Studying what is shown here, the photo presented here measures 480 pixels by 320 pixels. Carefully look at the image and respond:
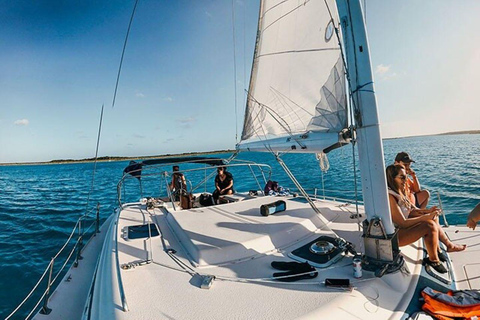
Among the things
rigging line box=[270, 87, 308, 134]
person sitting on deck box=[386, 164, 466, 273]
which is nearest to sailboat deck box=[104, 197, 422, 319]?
person sitting on deck box=[386, 164, 466, 273]

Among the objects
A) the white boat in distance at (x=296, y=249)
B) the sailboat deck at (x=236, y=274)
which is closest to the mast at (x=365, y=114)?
the white boat in distance at (x=296, y=249)

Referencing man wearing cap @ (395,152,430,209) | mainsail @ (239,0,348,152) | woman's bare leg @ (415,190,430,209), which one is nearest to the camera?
mainsail @ (239,0,348,152)

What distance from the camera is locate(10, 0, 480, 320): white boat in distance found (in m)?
2.12

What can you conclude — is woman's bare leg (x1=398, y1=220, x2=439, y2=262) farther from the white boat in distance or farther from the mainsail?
the mainsail

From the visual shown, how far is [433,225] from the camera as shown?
2736mm

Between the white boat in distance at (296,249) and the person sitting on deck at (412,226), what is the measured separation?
149 mm

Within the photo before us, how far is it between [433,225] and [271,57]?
3.95 metres

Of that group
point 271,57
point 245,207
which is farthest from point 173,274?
point 271,57

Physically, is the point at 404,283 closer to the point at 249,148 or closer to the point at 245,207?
the point at 245,207

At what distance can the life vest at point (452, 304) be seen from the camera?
1970mm

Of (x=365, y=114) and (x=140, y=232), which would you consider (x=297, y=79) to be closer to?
(x=365, y=114)

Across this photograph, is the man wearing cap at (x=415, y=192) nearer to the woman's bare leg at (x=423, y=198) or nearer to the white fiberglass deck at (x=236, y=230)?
the woman's bare leg at (x=423, y=198)

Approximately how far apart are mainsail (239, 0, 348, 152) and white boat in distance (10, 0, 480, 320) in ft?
0.08

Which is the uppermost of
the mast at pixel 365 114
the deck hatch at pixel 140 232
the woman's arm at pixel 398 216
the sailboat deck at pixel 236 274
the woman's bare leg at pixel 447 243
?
the mast at pixel 365 114
